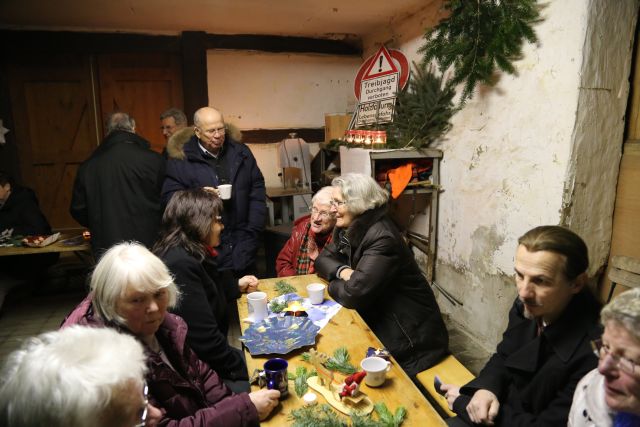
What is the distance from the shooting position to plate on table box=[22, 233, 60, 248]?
388cm

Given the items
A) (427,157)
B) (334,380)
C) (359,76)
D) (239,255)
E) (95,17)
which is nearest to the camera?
(334,380)

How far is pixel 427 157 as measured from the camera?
400cm

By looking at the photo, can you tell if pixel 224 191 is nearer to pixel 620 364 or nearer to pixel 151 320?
pixel 151 320

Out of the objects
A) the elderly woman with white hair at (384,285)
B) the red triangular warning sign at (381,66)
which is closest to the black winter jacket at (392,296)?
the elderly woman with white hair at (384,285)

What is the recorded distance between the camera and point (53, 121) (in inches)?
211

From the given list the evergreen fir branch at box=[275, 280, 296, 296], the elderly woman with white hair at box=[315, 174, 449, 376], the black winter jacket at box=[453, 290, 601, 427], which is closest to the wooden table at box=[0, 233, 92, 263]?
the evergreen fir branch at box=[275, 280, 296, 296]

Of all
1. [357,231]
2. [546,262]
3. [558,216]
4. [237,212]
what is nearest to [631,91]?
A: [558,216]

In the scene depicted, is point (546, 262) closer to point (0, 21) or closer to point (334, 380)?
point (334, 380)

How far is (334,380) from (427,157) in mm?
2763

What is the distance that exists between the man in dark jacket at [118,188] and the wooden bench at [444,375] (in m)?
2.65

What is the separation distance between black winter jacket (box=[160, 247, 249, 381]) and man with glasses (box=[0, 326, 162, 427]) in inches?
A: 39.8

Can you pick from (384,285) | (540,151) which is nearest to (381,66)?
(540,151)

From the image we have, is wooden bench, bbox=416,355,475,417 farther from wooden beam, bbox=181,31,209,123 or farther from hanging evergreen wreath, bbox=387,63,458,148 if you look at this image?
wooden beam, bbox=181,31,209,123

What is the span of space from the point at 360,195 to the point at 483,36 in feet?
4.51
